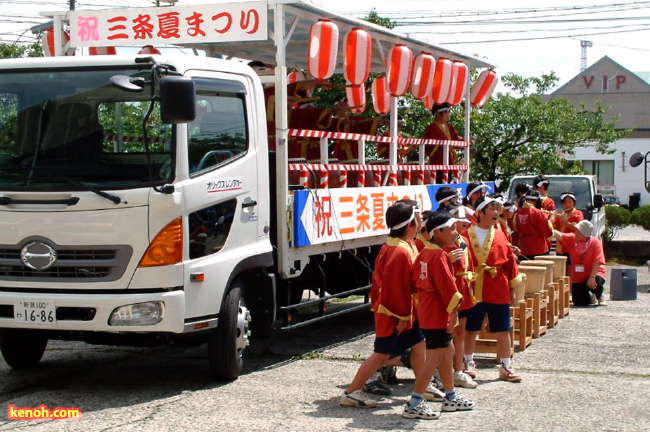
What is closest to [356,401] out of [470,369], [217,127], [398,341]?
[398,341]

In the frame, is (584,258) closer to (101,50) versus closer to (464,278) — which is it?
(464,278)

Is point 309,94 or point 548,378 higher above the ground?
point 309,94

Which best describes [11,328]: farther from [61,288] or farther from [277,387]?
[277,387]

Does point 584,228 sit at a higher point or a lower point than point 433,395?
higher

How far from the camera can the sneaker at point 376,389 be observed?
720cm

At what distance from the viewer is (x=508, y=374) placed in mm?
7617

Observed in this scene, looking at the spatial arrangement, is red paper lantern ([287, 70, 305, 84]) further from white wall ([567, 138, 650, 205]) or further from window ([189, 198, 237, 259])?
white wall ([567, 138, 650, 205])

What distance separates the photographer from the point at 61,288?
670cm

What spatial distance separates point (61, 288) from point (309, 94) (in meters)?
4.02

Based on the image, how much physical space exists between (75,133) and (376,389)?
311cm

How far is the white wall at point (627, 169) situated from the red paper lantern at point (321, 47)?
47.3 meters

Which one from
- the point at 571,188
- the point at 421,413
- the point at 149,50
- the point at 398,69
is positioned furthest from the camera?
the point at 571,188

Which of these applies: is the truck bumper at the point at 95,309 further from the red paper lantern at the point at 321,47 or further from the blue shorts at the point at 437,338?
the red paper lantern at the point at 321,47

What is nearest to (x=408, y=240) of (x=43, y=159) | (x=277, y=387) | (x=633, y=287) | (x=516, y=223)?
(x=277, y=387)
